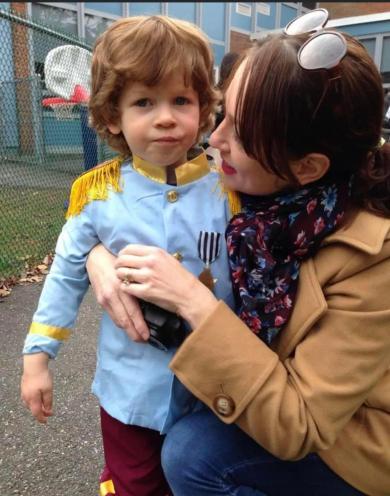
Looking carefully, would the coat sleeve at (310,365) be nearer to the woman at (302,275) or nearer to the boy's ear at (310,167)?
the woman at (302,275)

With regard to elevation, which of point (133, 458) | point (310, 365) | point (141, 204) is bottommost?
point (133, 458)

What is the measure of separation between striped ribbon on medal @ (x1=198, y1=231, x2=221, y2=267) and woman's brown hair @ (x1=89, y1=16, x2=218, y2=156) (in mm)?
376

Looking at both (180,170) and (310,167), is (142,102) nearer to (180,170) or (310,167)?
(180,170)

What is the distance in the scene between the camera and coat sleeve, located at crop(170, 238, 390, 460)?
110cm

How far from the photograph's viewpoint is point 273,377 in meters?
1.12

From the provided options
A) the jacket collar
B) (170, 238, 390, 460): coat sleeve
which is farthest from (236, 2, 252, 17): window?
(170, 238, 390, 460): coat sleeve

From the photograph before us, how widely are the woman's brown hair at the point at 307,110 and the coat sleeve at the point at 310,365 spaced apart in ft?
0.71

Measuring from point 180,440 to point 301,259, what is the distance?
585 millimetres

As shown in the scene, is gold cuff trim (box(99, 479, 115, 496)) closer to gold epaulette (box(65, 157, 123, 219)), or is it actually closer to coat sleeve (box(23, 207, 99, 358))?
coat sleeve (box(23, 207, 99, 358))

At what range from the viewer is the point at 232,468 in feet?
4.33

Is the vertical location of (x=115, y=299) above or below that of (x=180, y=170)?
below

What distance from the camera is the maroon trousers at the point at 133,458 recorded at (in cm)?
151

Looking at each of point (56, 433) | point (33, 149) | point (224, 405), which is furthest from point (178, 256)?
point (33, 149)

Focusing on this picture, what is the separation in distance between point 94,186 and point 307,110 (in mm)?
654
